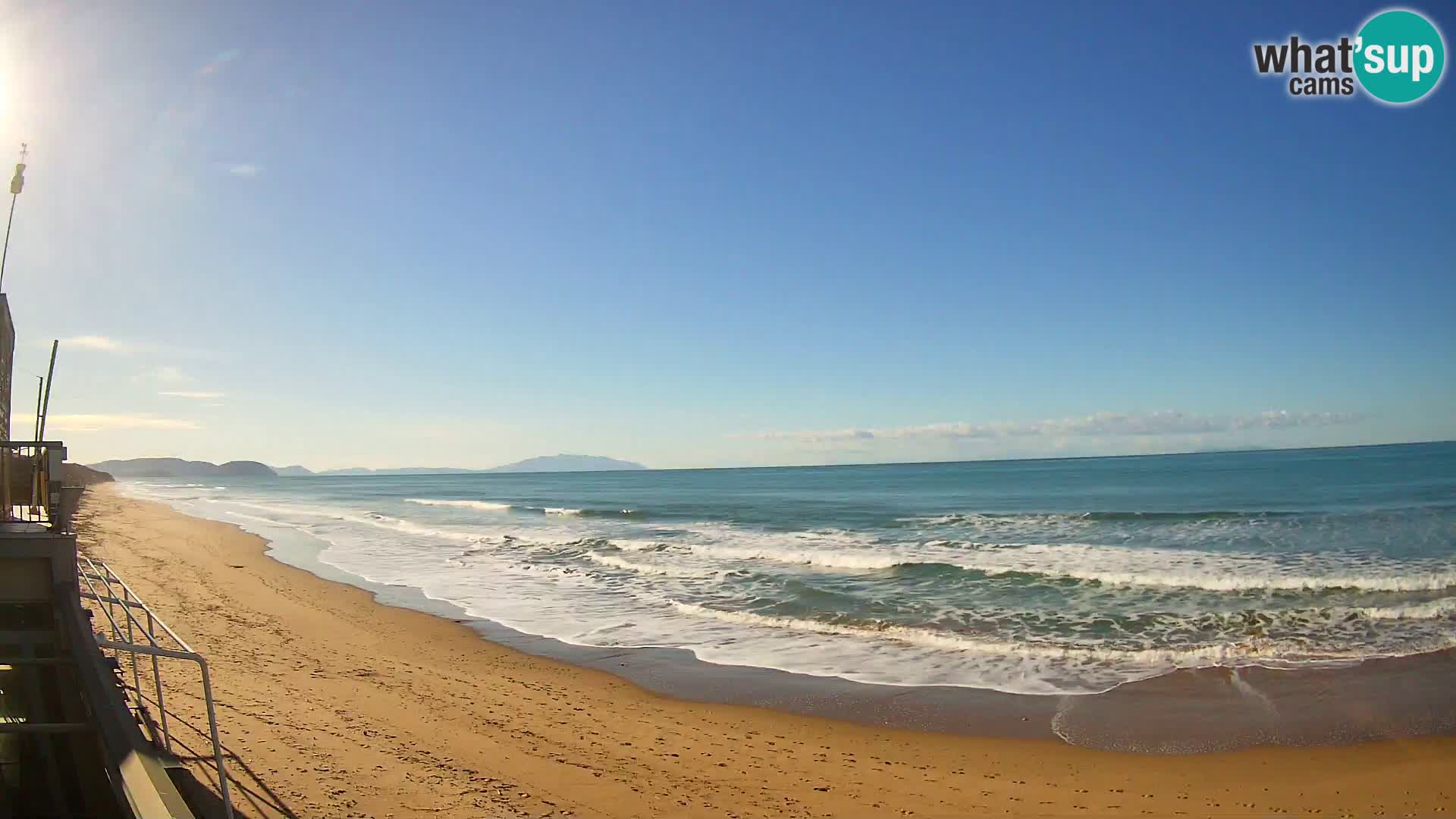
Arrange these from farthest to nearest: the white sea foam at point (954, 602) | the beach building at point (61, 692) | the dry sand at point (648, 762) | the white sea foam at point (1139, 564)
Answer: the white sea foam at point (1139, 564), the white sea foam at point (954, 602), the dry sand at point (648, 762), the beach building at point (61, 692)

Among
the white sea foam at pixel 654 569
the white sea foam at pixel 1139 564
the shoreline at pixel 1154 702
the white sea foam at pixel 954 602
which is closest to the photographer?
the shoreline at pixel 1154 702

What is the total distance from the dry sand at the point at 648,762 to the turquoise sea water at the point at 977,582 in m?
2.23

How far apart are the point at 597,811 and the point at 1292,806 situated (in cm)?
547

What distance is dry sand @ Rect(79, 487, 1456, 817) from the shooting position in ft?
20.0

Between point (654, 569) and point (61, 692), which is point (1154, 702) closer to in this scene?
point (61, 692)

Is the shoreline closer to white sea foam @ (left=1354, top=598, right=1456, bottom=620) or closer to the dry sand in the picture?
the dry sand

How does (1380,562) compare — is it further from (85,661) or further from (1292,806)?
(85,661)

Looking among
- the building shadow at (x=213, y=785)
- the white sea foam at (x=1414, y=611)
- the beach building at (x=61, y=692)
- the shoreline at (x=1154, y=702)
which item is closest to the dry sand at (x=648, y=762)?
the building shadow at (x=213, y=785)

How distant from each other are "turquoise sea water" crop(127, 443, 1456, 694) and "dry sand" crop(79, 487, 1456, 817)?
2.23 m

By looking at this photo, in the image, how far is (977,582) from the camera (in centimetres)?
1655

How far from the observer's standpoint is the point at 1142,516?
3061cm

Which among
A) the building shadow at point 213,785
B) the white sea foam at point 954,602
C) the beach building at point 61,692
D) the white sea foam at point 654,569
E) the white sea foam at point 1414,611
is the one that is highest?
the beach building at point 61,692

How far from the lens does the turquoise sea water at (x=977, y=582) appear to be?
35.6 feet

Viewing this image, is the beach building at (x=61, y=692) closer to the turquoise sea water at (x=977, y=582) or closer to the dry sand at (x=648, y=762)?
the dry sand at (x=648, y=762)
